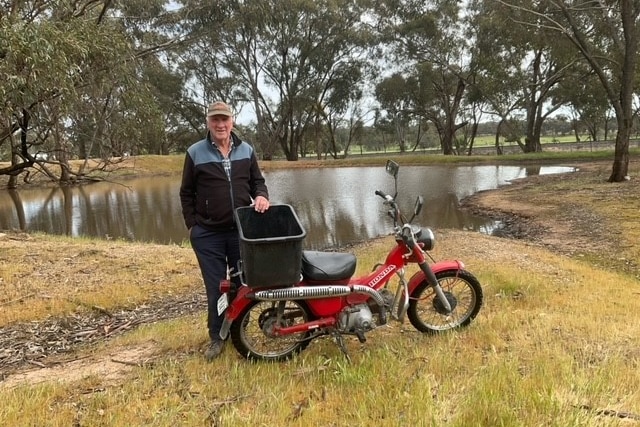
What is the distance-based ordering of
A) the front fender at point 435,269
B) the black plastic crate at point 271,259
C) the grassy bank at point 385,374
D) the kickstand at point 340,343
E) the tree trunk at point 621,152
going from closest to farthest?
the grassy bank at point 385,374 → the black plastic crate at point 271,259 → the kickstand at point 340,343 → the front fender at point 435,269 → the tree trunk at point 621,152

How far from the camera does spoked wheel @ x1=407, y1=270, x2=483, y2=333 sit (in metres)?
3.71

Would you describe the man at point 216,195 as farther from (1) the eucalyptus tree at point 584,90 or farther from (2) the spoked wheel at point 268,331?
(1) the eucalyptus tree at point 584,90

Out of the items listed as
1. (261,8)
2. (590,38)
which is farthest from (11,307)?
(590,38)

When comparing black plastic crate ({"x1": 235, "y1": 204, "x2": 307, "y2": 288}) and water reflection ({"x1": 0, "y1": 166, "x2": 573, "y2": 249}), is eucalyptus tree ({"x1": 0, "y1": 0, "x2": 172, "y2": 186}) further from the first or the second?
black plastic crate ({"x1": 235, "y1": 204, "x2": 307, "y2": 288})

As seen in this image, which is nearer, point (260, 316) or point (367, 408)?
point (367, 408)

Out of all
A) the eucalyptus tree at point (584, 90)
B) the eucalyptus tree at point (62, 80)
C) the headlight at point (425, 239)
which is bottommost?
the headlight at point (425, 239)

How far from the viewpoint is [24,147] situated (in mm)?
9008

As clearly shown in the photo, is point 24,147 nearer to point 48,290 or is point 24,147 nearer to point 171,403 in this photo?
point 48,290

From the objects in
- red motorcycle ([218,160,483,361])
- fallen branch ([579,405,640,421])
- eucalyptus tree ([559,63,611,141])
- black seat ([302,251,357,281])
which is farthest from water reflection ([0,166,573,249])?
fallen branch ([579,405,640,421])

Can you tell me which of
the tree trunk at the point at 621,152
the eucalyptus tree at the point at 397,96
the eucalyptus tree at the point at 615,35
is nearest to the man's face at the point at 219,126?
the eucalyptus tree at the point at 615,35

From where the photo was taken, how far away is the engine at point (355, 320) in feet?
11.0

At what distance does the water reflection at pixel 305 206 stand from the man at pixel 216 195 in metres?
8.07

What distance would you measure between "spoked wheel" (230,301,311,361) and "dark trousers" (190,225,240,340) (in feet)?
0.67

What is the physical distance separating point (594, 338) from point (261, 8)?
905 inches
